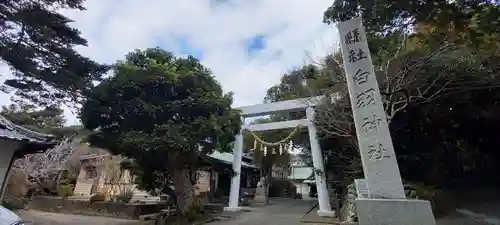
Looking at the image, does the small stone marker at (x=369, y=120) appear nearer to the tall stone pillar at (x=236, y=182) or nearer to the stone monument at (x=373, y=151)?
the stone monument at (x=373, y=151)

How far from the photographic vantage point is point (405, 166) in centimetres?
1086

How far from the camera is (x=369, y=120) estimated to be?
498 centimetres

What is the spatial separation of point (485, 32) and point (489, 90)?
387cm

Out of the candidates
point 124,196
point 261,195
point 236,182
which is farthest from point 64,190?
point 261,195

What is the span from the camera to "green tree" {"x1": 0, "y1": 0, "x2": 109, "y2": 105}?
6.89 m

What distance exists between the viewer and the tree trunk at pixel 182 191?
11016mm

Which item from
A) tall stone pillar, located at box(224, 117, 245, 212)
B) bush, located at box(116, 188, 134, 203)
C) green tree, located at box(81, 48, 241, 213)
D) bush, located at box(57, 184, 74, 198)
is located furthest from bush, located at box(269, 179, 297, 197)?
green tree, located at box(81, 48, 241, 213)

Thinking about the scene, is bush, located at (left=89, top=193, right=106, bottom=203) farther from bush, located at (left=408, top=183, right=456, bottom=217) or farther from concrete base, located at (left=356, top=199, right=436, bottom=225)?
concrete base, located at (left=356, top=199, right=436, bottom=225)

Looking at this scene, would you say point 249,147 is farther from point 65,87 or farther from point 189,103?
point 65,87

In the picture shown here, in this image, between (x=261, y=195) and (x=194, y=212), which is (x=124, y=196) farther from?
(x=261, y=195)

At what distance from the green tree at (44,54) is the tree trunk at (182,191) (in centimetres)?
444

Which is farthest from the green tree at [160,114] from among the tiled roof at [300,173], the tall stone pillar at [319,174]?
the tiled roof at [300,173]

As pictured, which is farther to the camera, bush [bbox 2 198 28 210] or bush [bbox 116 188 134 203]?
bush [bbox 2 198 28 210]

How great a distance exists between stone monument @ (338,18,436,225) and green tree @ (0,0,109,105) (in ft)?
21.9
